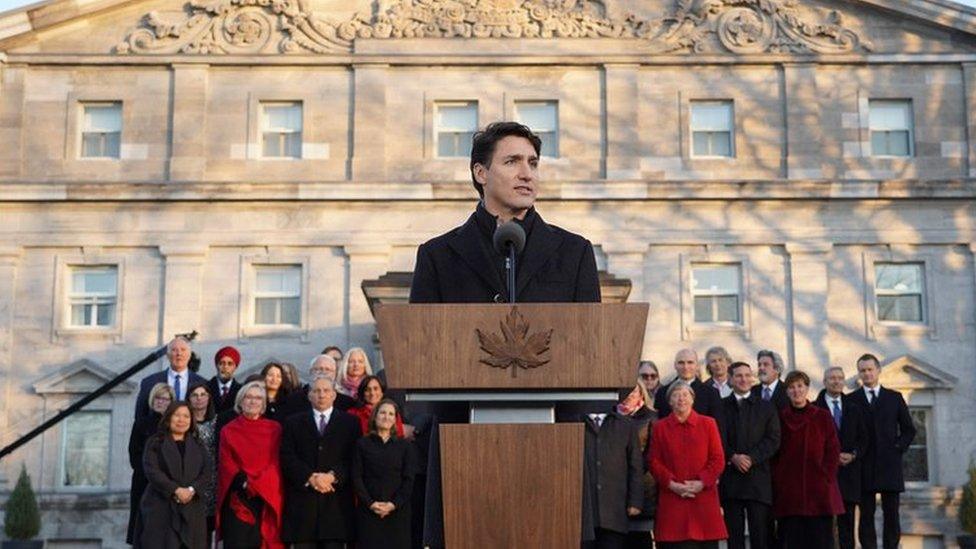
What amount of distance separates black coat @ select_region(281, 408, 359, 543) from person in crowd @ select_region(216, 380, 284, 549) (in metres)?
0.12

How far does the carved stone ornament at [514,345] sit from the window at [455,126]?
2452 centimetres

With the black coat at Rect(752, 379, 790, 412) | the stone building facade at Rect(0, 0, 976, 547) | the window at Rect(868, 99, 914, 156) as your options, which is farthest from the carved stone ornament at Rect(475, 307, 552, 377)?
the window at Rect(868, 99, 914, 156)

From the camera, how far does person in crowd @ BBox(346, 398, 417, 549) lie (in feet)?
40.8

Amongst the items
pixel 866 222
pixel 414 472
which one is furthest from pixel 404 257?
pixel 414 472

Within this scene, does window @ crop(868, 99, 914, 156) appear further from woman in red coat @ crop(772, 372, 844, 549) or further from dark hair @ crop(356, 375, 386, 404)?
dark hair @ crop(356, 375, 386, 404)

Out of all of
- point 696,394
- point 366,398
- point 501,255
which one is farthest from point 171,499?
point 501,255

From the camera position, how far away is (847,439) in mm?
15547

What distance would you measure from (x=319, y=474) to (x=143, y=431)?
234cm

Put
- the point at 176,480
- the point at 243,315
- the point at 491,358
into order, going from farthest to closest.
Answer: the point at 243,315 → the point at 176,480 → the point at 491,358

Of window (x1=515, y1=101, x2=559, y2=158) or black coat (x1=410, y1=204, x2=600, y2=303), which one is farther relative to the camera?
window (x1=515, y1=101, x2=559, y2=158)

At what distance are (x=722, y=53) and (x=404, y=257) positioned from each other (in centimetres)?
785

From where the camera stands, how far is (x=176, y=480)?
12352mm

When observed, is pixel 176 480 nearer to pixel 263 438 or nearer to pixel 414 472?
pixel 263 438

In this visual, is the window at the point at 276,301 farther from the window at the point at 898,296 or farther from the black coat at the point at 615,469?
the black coat at the point at 615,469
